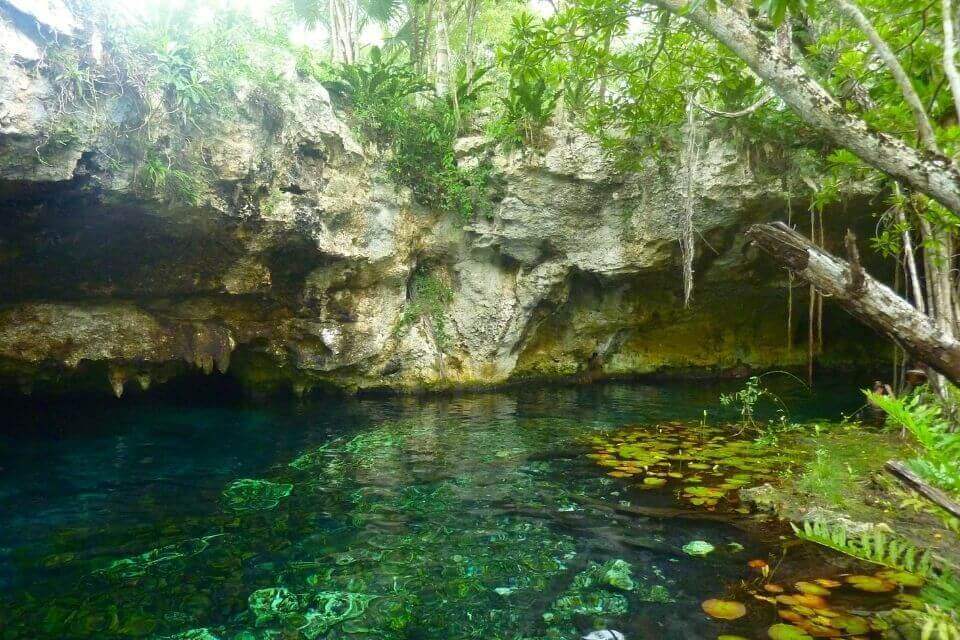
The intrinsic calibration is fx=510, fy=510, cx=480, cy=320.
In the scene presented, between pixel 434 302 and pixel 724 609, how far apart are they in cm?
914

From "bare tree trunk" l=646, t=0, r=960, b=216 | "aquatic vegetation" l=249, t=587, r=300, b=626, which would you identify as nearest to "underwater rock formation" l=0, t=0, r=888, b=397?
"bare tree trunk" l=646, t=0, r=960, b=216

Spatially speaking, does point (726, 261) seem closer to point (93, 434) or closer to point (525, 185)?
point (525, 185)

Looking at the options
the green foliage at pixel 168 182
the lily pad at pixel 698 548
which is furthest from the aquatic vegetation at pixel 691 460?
the green foliage at pixel 168 182

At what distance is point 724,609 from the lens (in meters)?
2.85

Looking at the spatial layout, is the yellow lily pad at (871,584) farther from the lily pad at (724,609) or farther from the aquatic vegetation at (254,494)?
the aquatic vegetation at (254,494)

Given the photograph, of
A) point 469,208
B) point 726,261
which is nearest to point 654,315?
point 726,261

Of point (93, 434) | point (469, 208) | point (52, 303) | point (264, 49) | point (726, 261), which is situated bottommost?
point (93, 434)

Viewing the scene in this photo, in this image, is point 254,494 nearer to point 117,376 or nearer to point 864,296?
point 864,296

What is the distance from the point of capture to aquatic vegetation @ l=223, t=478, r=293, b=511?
4574mm

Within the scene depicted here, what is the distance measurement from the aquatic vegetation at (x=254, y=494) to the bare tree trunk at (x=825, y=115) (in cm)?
503

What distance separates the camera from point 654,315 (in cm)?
1269

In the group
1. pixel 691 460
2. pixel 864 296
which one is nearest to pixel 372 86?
pixel 691 460

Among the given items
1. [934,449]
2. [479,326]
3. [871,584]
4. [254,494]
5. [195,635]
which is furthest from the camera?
[479,326]

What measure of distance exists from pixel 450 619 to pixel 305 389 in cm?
908
